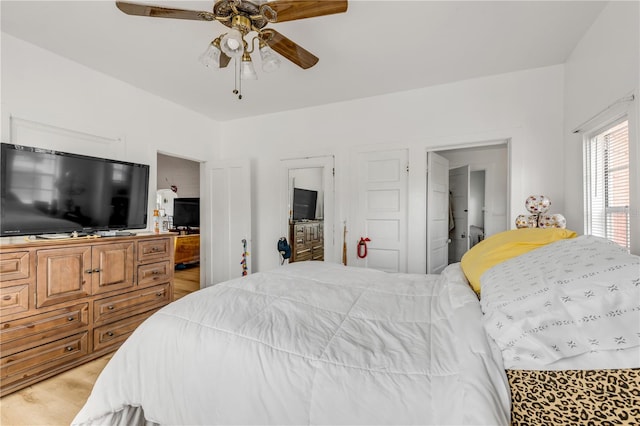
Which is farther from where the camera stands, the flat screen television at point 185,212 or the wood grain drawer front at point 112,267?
the flat screen television at point 185,212

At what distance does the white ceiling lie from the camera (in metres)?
1.88

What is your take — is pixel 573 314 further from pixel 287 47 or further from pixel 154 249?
pixel 154 249

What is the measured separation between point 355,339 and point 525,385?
1.62ft

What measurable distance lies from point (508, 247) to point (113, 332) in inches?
121

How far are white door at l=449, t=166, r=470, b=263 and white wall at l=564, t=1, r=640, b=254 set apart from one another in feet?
4.81

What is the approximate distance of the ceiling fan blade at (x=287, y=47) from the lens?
5.54 feet


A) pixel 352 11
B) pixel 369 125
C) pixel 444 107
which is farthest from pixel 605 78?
pixel 369 125

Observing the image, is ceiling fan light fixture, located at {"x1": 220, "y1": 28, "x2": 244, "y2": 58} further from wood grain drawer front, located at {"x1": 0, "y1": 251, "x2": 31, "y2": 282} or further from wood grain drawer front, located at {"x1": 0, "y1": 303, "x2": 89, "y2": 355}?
wood grain drawer front, located at {"x1": 0, "y1": 303, "x2": 89, "y2": 355}

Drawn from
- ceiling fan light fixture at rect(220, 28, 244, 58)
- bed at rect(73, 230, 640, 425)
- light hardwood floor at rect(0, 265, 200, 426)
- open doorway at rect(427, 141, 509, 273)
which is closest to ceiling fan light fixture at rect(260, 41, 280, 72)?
ceiling fan light fixture at rect(220, 28, 244, 58)

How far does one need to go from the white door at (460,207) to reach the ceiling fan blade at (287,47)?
2927 mm

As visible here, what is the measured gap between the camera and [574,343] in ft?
2.28

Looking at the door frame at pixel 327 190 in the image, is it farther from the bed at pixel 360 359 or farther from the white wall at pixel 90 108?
the bed at pixel 360 359

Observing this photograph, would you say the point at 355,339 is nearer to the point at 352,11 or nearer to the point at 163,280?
the point at 352,11

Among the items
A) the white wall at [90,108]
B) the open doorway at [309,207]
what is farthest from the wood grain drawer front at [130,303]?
the open doorway at [309,207]
